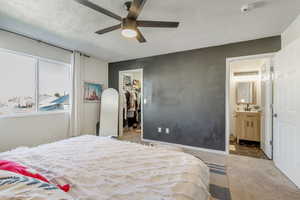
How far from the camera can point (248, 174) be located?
2170 millimetres

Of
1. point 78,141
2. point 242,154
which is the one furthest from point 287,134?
point 78,141

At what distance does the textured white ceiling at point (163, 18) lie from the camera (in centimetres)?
177

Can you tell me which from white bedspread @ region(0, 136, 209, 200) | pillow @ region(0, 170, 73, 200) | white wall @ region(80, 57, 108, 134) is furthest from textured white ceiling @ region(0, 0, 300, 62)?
pillow @ region(0, 170, 73, 200)

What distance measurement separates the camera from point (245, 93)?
4.27 metres

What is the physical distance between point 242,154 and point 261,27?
8.27 ft

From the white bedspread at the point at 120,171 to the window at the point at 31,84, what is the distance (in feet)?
5.77

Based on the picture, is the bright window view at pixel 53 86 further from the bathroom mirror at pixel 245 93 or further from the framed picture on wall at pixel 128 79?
the bathroom mirror at pixel 245 93

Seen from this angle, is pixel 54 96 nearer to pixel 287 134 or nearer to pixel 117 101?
pixel 117 101

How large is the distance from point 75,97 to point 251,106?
17.0ft

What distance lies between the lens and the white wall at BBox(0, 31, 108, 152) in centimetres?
244

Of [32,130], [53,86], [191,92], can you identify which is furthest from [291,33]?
[32,130]

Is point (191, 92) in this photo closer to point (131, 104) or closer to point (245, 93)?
point (245, 93)

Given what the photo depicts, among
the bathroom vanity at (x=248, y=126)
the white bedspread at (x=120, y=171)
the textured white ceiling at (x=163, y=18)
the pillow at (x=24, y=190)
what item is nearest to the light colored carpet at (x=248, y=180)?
the white bedspread at (x=120, y=171)

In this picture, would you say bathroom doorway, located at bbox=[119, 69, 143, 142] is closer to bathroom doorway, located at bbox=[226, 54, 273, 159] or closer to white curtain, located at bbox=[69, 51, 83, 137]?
white curtain, located at bbox=[69, 51, 83, 137]
